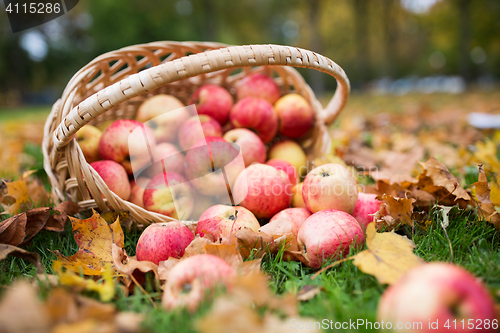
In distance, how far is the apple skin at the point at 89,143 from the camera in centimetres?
178

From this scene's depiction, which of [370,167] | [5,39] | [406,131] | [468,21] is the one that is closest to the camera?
[370,167]

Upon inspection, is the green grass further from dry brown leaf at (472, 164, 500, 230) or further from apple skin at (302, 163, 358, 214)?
apple skin at (302, 163, 358, 214)

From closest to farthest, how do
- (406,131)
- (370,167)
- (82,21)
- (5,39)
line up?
(370,167)
(406,131)
(5,39)
(82,21)

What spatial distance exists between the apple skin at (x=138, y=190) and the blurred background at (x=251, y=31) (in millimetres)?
10188

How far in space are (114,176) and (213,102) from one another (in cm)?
84

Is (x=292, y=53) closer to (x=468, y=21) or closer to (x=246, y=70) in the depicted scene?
(x=246, y=70)

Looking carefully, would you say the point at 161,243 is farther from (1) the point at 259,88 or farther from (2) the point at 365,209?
(1) the point at 259,88

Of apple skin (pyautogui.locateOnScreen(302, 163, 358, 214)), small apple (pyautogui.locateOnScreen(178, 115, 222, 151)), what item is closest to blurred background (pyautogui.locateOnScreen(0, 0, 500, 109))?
small apple (pyautogui.locateOnScreen(178, 115, 222, 151))

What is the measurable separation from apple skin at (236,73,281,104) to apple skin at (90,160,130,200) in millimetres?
1034

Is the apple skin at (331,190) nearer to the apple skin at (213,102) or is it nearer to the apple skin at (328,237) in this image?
the apple skin at (328,237)

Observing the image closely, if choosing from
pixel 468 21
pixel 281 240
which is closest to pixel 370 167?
pixel 281 240

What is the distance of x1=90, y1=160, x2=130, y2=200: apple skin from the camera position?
1.56m

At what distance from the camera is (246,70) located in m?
2.46

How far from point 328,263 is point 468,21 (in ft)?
52.0
